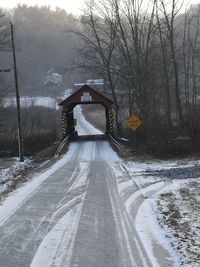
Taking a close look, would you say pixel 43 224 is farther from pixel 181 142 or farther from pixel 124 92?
pixel 124 92

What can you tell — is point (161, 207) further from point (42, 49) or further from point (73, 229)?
point (42, 49)

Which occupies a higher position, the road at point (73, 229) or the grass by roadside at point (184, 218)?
the road at point (73, 229)

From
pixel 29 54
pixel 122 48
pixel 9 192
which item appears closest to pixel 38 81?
pixel 29 54

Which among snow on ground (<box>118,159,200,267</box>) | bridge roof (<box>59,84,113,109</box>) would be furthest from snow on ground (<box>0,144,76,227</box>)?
bridge roof (<box>59,84,113,109</box>)

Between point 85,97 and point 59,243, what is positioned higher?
point 85,97

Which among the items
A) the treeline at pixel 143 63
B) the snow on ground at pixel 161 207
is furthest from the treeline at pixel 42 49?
the snow on ground at pixel 161 207

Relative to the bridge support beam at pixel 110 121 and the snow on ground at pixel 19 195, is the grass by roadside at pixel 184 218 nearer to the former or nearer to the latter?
the snow on ground at pixel 19 195

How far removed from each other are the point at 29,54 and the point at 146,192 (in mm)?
152351

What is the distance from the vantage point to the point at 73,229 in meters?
10.4

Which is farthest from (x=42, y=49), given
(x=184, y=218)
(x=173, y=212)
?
(x=184, y=218)

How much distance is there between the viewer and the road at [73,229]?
824 cm

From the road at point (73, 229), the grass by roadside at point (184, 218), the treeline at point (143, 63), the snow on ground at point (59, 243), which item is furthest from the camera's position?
the treeline at point (143, 63)

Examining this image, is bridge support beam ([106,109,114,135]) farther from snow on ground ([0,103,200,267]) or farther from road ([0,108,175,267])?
road ([0,108,175,267])

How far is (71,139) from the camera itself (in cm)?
4362
